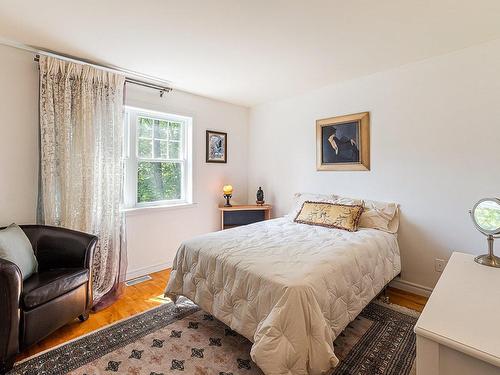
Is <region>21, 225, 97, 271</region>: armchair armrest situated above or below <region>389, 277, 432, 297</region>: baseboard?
above

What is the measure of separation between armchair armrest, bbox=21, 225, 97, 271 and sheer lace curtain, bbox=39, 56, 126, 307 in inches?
6.6

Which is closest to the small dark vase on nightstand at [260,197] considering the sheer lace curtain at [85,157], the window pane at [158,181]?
the window pane at [158,181]

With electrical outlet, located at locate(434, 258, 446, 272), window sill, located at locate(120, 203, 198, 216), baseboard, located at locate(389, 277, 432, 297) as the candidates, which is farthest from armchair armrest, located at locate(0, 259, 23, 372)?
electrical outlet, located at locate(434, 258, 446, 272)

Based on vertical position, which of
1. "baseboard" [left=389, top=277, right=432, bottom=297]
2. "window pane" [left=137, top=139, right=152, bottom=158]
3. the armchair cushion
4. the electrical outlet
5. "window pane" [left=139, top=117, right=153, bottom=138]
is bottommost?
"baseboard" [left=389, top=277, right=432, bottom=297]

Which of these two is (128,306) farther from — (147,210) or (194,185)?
(194,185)

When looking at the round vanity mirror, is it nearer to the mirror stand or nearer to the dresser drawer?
the mirror stand

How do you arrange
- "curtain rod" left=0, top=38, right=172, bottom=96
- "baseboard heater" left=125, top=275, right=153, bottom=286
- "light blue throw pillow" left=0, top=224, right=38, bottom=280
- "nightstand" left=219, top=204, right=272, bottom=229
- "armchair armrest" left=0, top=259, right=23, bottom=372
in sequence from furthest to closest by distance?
"nightstand" left=219, top=204, right=272, bottom=229, "baseboard heater" left=125, top=275, right=153, bottom=286, "curtain rod" left=0, top=38, right=172, bottom=96, "light blue throw pillow" left=0, top=224, right=38, bottom=280, "armchair armrest" left=0, top=259, right=23, bottom=372

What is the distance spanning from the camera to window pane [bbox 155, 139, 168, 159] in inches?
129

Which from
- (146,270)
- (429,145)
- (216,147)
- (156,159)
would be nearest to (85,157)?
(156,159)

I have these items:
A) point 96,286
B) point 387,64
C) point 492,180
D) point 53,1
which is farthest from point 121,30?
point 492,180

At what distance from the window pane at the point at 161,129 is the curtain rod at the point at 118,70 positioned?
1.20 ft

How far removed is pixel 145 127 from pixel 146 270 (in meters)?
1.76

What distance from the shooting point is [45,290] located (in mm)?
1732

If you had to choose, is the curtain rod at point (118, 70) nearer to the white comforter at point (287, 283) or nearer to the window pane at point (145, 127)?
the window pane at point (145, 127)
